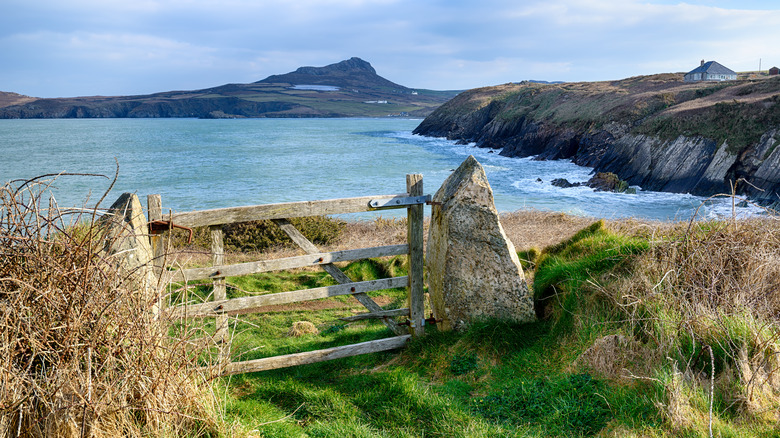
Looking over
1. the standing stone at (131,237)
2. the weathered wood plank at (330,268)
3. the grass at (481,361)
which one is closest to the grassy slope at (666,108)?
the grass at (481,361)

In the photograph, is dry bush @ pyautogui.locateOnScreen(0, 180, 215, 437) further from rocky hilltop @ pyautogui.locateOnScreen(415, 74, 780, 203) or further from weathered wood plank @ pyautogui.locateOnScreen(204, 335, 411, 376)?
rocky hilltop @ pyautogui.locateOnScreen(415, 74, 780, 203)

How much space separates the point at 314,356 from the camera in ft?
20.0

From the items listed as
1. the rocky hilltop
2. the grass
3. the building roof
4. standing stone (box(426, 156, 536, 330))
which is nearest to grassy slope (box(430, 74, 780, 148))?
the rocky hilltop

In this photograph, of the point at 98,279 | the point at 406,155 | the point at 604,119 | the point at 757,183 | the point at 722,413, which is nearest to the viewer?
the point at 98,279

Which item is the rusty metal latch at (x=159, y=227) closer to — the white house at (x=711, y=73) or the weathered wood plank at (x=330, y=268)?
the weathered wood plank at (x=330, y=268)

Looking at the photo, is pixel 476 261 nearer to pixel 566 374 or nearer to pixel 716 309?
pixel 566 374

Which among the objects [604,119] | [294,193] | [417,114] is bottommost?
[294,193]

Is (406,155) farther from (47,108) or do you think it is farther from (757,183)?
(47,108)

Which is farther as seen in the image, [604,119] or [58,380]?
[604,119]

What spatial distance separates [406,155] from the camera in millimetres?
60312

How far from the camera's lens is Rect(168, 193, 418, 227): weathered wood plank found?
220 inches

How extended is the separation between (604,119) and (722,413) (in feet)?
152

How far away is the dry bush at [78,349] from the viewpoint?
3.37 m

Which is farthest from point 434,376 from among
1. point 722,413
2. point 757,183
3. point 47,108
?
point 47,108
